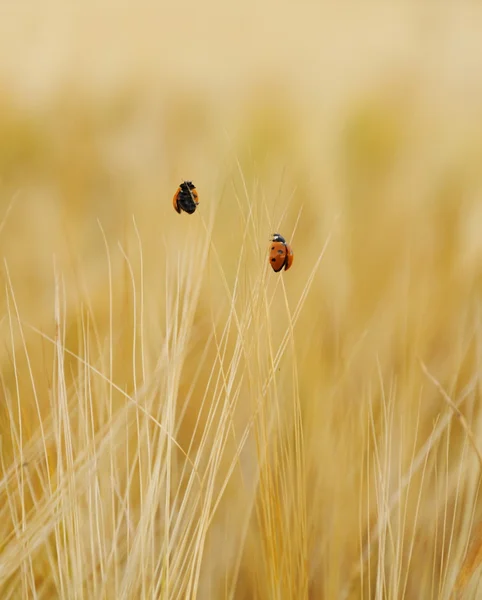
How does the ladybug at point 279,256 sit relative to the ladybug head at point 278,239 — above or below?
below

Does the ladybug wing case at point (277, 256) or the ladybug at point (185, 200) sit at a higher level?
the ladybug at point (185, 200)

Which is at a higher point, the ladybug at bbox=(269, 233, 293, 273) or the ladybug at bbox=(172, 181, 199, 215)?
the ladybug at bbox=(172, 181, 199, 215)
